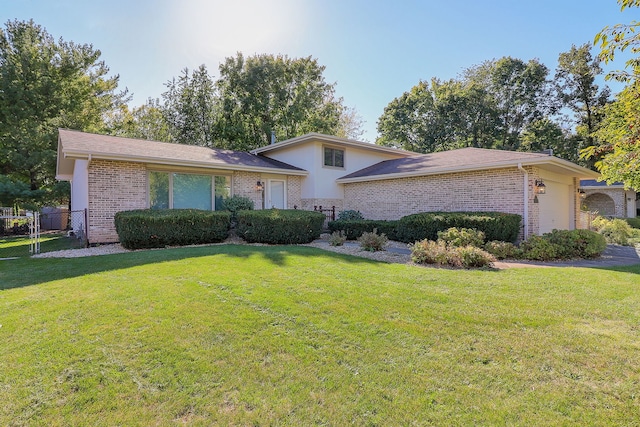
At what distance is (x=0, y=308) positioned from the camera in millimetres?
4051

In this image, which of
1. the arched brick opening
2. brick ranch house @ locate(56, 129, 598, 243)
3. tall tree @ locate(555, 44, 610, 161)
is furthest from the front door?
tall tree @ locate(555, 44, 610, 161)

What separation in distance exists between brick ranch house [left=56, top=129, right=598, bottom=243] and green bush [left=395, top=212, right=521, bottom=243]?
39.8 inches

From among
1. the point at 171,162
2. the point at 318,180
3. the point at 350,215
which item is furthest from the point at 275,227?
the point at 318,180

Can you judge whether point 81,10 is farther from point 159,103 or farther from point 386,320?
point 159,103

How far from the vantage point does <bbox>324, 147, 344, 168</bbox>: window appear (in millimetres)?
14984

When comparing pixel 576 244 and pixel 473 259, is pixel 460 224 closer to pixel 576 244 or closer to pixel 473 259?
pixel 576 244

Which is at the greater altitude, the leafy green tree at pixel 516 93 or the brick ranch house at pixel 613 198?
the leafy green tree at pixel 516 93

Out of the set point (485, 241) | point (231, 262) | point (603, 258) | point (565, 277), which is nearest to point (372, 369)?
point (231, 262)

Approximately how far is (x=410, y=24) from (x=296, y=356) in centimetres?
1167

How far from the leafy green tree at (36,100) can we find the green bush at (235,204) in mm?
10305

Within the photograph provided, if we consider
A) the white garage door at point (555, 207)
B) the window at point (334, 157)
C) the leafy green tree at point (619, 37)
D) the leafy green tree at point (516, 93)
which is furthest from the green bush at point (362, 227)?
the leafy green tree at point (516, 93)

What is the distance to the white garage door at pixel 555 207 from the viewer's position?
11.0m

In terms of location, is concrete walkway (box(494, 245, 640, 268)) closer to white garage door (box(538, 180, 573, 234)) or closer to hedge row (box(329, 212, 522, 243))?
hedge row (box(329, 212, 522, 243))

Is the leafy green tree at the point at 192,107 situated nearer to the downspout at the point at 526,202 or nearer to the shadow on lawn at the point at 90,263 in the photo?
the shadow on lawn at the point at 90,263
